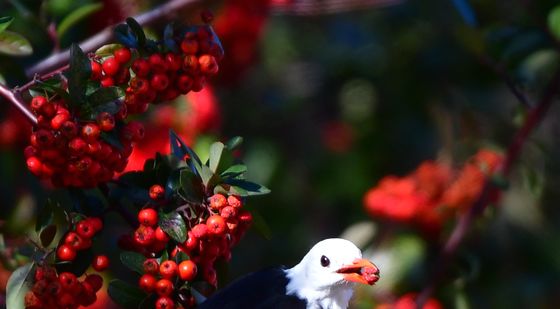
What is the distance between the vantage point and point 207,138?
363cm

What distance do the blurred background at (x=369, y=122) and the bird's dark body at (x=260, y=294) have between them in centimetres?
90

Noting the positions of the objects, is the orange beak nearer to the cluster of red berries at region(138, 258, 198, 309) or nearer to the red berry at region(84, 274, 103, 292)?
the cluster of red berries at region(138, 258, 198, 309)

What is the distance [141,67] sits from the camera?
2.30m

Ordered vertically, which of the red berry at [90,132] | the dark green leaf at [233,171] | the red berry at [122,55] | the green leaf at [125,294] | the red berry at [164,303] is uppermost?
the red berry at [122,55]

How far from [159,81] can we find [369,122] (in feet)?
9.00

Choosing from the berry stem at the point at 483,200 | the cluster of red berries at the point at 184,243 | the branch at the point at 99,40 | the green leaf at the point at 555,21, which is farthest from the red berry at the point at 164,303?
the green leaf at the point at 555,21

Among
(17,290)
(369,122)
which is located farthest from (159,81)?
(369,122)

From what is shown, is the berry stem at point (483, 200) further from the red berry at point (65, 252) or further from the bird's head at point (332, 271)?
the red berry at point (65, 252)

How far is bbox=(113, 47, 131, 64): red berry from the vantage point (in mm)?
2285

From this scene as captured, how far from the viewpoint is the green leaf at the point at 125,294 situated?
2320 mm

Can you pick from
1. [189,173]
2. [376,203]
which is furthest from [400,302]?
[189,173]

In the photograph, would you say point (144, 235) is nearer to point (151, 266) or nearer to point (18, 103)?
point (151, 266)

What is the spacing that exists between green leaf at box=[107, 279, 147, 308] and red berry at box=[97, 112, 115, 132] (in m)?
0.31

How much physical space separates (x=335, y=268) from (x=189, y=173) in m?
0.43
